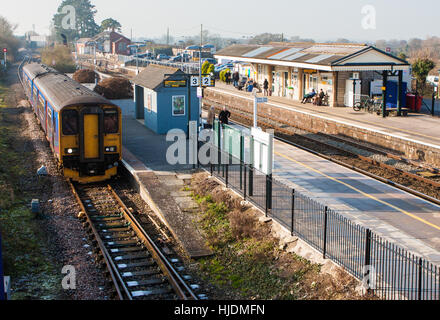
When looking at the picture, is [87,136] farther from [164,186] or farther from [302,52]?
[302,52]

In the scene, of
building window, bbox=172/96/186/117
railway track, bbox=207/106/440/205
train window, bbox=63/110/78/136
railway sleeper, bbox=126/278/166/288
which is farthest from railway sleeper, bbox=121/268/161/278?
building window, bbox=172/96/186/117

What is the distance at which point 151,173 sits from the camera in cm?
1830

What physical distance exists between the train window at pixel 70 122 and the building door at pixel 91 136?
1.05ft

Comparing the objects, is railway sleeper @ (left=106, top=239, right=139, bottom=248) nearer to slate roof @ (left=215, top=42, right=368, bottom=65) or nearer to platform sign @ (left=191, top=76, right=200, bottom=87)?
platform sign @ (left=191, top=76, right=200, bottom=87)

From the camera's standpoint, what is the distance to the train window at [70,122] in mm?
17797

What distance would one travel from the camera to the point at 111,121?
18438mm

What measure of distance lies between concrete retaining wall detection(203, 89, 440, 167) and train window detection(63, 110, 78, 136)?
12.7 metres

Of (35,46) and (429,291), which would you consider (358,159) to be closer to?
(429,291)

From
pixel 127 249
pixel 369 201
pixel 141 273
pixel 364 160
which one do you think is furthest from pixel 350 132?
pixel 141 273


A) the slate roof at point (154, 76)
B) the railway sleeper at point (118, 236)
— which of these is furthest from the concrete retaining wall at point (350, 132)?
the railway sleeper at point (118, 236)

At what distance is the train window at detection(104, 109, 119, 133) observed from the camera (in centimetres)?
1831

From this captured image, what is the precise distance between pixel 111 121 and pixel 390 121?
15.1 m

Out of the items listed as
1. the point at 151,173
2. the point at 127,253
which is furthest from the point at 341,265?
the point at 151,173

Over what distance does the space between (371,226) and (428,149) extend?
31.1 feet
